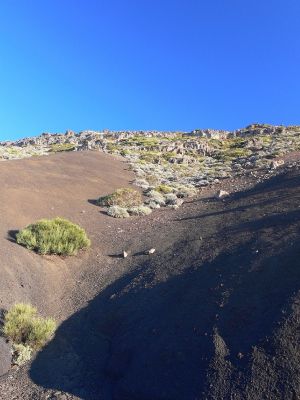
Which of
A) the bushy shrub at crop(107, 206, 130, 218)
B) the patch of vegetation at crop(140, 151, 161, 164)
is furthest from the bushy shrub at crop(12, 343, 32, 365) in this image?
the patch of vegetation at crop(140, 151, 161, 164)

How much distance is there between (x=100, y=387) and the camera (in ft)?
36.1

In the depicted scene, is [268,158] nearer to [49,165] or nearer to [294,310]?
[49,165]

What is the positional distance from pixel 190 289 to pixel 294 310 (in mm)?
3582

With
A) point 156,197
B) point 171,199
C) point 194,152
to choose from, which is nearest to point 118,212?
point 171,199

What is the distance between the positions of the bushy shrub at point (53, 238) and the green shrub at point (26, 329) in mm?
5110

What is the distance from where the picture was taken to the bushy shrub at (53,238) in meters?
18.2

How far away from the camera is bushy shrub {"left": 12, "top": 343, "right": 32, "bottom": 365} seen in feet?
39.2

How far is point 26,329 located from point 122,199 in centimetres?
1581

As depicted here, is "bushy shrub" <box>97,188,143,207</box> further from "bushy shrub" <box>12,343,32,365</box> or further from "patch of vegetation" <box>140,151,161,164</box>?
"patch of vegetation" <box>140,151,161,164</box>

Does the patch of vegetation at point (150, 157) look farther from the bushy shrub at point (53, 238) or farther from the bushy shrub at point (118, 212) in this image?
the bushy shrub at point (53, 238)

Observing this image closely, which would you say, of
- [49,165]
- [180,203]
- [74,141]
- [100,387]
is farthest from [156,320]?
[74,141]

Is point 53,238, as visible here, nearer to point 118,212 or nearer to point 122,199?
point 118,212

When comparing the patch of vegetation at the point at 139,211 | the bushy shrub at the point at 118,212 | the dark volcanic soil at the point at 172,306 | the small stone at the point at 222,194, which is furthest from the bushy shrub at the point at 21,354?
the small stone at the point at 222,194

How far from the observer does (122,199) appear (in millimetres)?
28141
